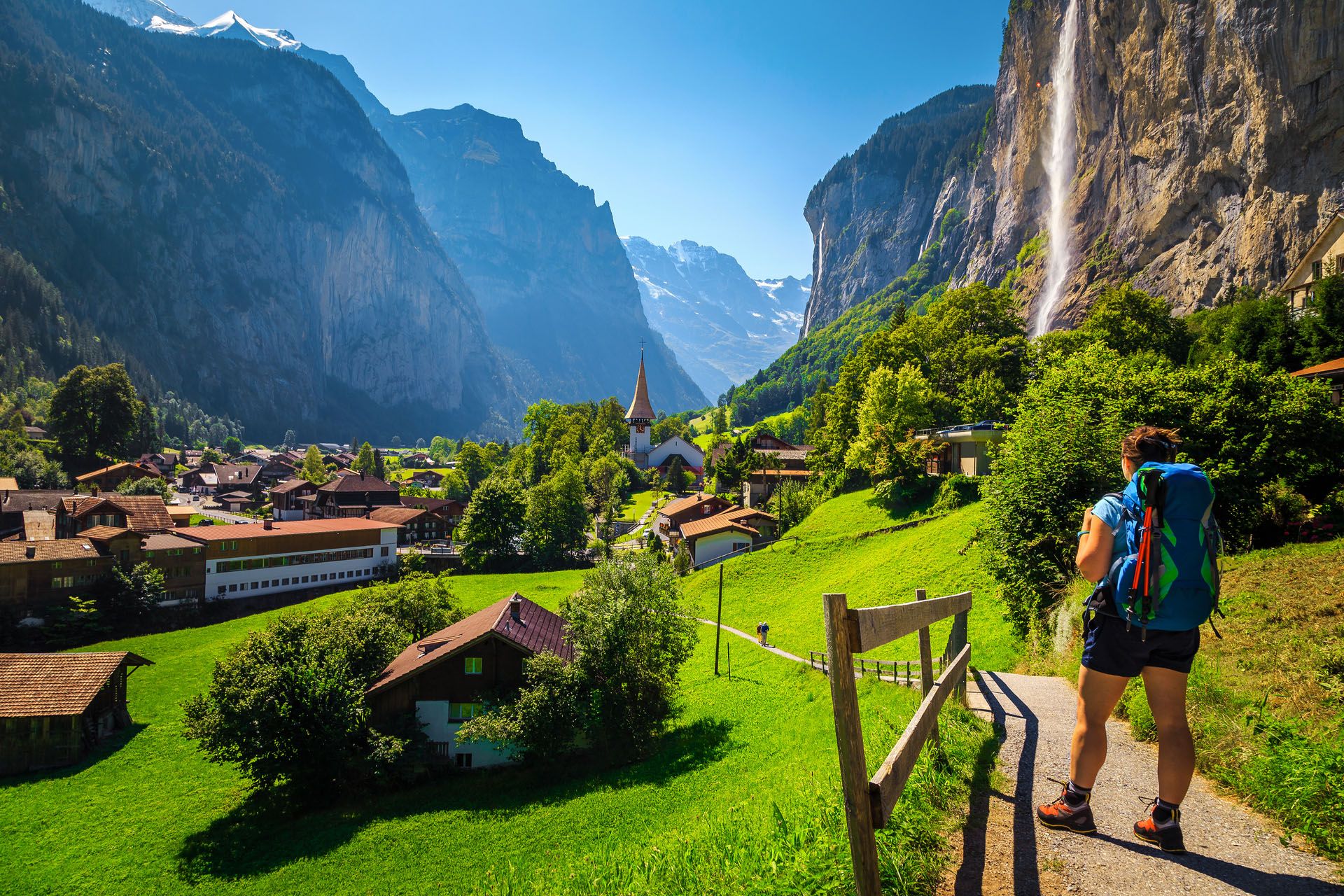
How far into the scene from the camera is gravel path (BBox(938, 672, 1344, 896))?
11.8 feet

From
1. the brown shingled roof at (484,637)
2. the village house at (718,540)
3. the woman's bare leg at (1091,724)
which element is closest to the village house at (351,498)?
the village house at (718,540)

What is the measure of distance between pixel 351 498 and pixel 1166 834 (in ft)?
313

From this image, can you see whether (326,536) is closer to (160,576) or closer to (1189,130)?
(160,576)

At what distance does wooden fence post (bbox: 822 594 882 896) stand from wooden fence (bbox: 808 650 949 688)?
274mm

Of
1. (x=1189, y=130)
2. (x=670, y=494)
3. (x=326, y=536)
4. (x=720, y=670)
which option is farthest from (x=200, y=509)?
(x=1189, y=130)

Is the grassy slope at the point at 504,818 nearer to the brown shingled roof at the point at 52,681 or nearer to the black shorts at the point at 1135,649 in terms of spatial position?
the black shorts at the point at 1135,649

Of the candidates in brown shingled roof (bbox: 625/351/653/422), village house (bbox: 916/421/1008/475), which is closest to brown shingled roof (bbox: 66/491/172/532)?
village house (bbox: 916/421/1008/475)

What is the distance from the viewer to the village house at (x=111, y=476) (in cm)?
8219

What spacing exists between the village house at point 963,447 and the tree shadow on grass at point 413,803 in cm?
2733

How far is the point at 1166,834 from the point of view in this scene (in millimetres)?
3887

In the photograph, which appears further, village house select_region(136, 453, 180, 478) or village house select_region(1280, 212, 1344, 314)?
village house select_region(136, 453, 180, 478)

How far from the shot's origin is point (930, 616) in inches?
199

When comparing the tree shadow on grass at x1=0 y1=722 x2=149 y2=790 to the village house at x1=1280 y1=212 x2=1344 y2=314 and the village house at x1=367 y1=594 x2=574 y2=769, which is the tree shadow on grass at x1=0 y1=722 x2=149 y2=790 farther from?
the village house at x1=1280 y1=212 x2=1344 y2=314

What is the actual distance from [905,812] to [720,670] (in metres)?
26.6
